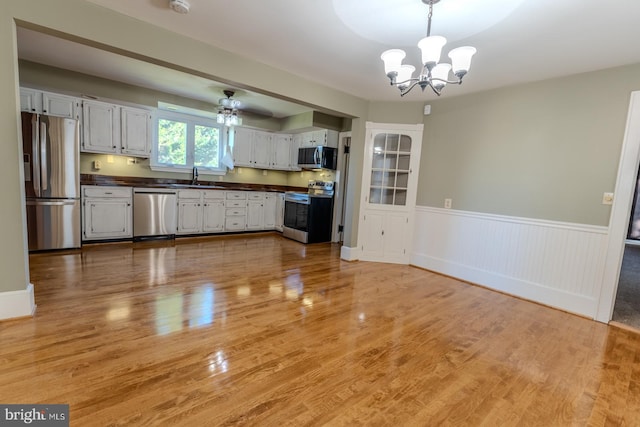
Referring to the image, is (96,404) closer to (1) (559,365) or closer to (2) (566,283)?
(1) (559,365)

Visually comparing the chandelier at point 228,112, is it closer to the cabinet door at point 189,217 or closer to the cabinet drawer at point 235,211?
the cabinet door at point 189,217

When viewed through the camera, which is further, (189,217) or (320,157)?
(320,157)

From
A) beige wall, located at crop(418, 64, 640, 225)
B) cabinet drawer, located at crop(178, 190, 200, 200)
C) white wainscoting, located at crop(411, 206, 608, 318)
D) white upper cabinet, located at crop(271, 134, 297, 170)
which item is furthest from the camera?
white upper cabinet, located at crop(271, 134, 297, 170)

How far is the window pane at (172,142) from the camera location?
5.39m

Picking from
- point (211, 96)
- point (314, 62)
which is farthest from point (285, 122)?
point (314, 62)

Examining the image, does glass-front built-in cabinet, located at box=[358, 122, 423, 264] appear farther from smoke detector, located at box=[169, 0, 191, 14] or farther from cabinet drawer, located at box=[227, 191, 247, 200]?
smoke detector, located at box=[169, 0, 191, 14]

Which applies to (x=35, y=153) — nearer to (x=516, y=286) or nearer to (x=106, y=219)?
(x=106, y=219)

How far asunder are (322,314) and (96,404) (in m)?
1.63

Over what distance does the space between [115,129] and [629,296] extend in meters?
7.43

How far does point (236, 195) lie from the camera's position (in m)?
5.80

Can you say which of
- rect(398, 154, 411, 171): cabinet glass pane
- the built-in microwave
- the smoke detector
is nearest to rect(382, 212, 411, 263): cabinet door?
rect(398, 154, 411, 171): cabinet glass pane

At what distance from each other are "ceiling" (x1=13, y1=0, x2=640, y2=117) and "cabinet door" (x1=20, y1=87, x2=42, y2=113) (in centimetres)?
63

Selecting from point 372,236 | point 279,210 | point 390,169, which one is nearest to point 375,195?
point 390,169

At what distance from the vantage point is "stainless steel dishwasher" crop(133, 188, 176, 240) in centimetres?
475
